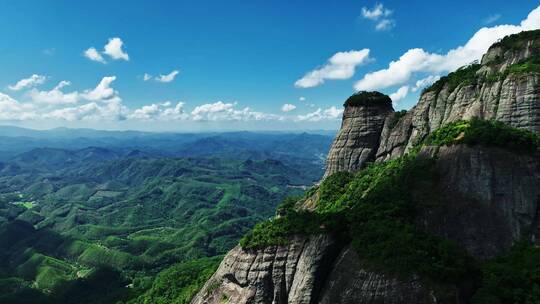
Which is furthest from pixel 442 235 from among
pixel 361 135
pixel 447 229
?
pixel 361 135

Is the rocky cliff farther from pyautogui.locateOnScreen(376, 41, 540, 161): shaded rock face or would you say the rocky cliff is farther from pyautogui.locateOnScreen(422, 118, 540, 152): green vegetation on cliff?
pyautogui.locateOnScreen(422, 118, 540, 152): green vegetation on cliff

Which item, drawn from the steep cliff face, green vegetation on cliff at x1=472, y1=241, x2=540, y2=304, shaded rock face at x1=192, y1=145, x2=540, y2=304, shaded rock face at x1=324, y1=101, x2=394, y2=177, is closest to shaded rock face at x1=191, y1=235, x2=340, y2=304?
shaded rock face at x1=192, y1=145, x2=540, y2=304

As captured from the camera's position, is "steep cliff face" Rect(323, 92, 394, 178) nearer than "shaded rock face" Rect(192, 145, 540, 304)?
No

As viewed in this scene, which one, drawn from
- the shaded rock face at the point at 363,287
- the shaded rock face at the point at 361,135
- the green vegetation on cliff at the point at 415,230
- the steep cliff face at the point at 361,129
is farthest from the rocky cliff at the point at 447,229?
the steep cliff face at the point at 361,129

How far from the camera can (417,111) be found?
225 ft

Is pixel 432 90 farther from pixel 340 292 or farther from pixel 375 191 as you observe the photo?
pixel 340 292

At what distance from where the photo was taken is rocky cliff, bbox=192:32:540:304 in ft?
129

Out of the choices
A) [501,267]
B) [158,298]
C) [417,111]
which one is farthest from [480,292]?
[158,298]

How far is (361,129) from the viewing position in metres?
77.3

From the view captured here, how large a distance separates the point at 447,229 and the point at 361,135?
1390 inches

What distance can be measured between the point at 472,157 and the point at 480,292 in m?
15.3

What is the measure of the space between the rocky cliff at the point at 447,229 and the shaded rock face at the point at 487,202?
95mm

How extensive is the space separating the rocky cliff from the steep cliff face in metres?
20.6

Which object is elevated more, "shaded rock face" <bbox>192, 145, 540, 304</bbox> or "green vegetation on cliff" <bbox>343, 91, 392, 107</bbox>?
"green vegetation on cliff" <bbox>343, 91, 392, 107</bbox>
